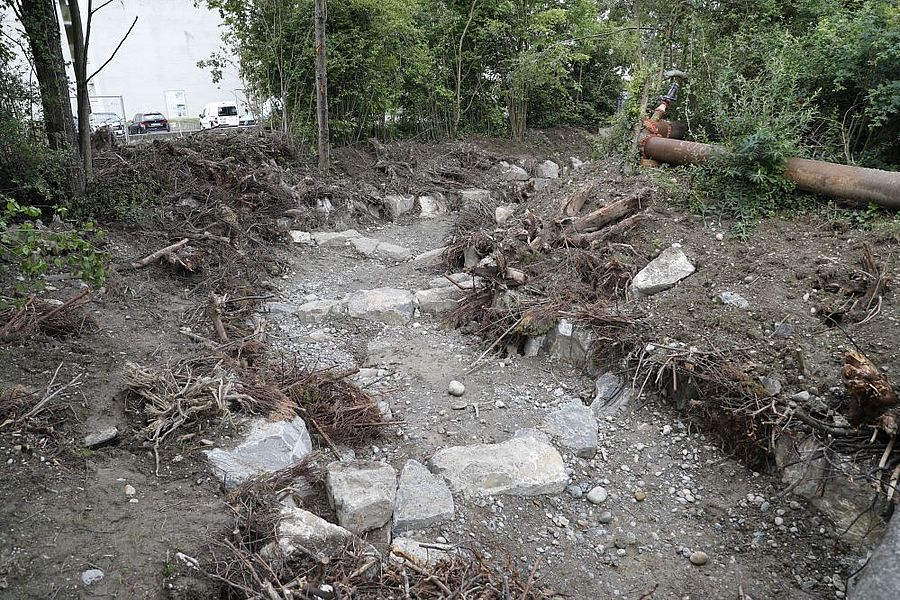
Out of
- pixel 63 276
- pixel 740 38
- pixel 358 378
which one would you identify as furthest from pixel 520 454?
pixel 740 38

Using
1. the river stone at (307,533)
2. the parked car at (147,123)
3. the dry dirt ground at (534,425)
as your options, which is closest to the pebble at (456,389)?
the dry dirt ground at (534,425)

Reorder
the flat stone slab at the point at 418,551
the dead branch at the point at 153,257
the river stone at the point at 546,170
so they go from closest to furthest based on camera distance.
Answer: the flat stone slab at the point at 418,551, the dead branch at the point at 153,257, the river stone at the point at 546,170

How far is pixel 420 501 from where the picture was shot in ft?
11.5

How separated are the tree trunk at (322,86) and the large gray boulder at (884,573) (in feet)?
31.0

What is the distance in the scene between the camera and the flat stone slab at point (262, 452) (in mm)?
3379

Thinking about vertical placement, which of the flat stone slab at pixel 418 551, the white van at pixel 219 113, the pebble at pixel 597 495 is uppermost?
the white van at pixel 219 113

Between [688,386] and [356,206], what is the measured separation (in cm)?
707

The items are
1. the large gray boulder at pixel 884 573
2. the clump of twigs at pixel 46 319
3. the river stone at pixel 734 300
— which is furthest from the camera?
the river stone at pixel 734 300

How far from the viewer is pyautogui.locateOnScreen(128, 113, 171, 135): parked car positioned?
17.6 meters

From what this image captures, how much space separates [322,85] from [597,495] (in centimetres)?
856

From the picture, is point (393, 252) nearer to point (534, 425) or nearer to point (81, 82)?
point (81, 82)

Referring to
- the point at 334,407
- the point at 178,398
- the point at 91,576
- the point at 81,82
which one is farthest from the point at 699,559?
the point at 81,82

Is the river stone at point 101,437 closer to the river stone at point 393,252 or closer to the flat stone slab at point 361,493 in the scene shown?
the flat stone slab at point 361,493

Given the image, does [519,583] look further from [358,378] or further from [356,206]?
[356,206]
